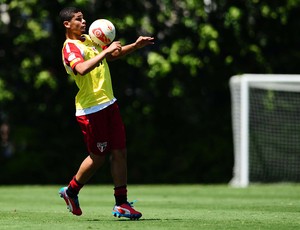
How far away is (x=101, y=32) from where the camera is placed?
364 inches

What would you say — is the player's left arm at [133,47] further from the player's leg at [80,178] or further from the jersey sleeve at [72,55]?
the player's leg at [80,178]

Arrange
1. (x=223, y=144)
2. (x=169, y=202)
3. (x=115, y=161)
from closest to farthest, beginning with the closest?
(x=115, y=161) → (x=169, y=202) → (x=223, y=144)

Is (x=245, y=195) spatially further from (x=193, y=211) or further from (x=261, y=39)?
(x=261, y=39)

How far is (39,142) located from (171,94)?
3.31 meters

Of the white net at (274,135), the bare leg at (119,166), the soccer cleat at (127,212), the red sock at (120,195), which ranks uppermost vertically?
the bare leg at (119,166)

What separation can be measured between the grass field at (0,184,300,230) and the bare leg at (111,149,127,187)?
0.38 m

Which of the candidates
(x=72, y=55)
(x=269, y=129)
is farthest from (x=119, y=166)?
(x=269, y=129)

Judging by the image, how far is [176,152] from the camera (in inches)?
901

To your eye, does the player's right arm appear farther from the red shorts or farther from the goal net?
the goal net

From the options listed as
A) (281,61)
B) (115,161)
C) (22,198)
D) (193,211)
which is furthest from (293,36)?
(115,161)

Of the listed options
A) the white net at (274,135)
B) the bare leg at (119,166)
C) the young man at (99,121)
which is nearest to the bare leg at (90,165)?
the young man at (99,121)

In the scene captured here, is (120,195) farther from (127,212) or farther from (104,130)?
(104,130)

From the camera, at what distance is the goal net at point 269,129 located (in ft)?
66.0

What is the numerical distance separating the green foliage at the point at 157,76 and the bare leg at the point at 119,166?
10.5 m
